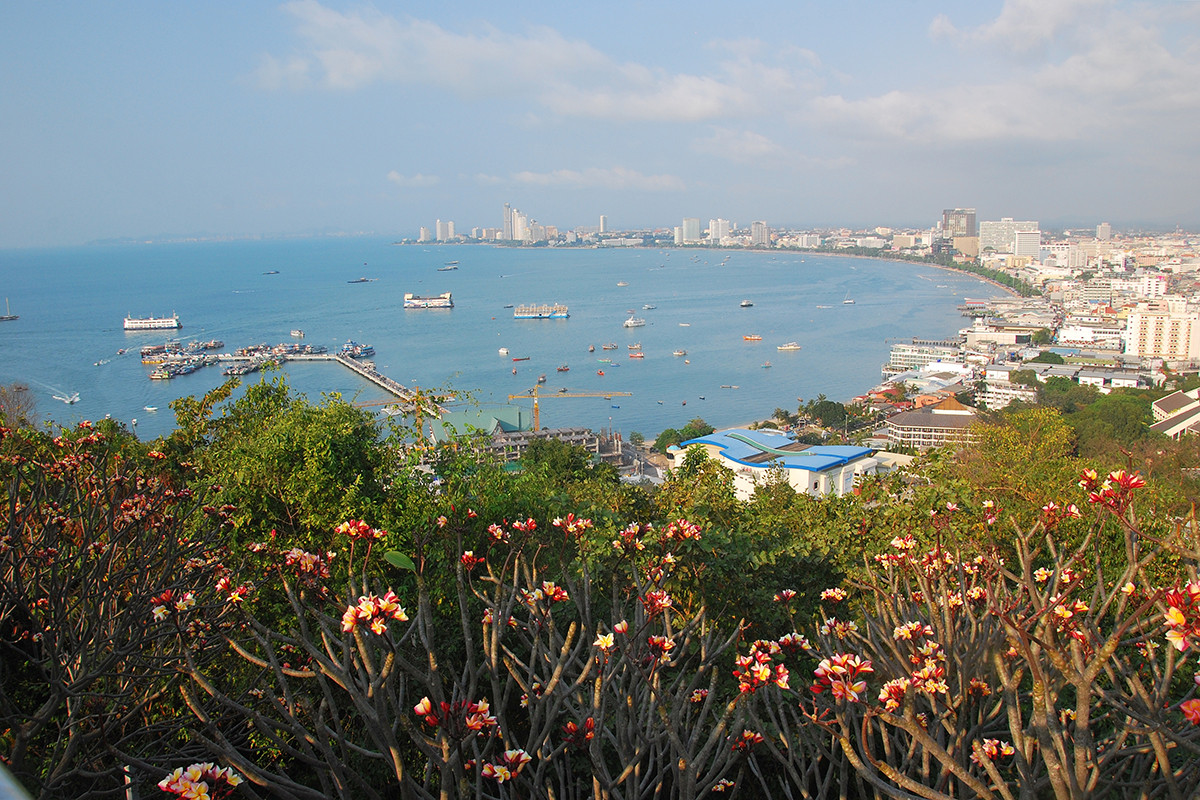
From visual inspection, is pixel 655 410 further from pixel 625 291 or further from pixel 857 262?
pixel 857 262

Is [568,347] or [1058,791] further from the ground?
[1058,791]

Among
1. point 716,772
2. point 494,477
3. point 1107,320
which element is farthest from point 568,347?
point 716,772

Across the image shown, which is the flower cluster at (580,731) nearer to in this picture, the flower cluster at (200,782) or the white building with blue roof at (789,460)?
the flower cluster at (200,782)

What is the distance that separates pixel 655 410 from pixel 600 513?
10881mm

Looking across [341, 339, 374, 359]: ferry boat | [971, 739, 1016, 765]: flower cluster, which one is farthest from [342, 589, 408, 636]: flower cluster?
[341, 339, 374, 359]: ferry boat

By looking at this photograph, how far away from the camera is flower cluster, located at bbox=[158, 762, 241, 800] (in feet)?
2.55

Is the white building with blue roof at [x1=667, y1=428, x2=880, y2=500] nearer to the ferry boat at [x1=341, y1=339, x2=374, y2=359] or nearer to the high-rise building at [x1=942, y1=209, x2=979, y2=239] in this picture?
the ferry boat at [x1=341, y1=339, x2=374, y2=359]

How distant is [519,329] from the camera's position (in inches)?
823

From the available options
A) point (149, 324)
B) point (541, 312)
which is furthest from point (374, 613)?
point (541, 312)

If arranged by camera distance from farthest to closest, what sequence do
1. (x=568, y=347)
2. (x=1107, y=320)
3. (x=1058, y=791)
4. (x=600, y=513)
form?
(x=1107, y=320) < (x=568, y=347) < (x=600, y=513) < (x=1058, y=791)

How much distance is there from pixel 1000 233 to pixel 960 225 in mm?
3411

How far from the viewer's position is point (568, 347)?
1823 cm

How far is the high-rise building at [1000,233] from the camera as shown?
4794cm

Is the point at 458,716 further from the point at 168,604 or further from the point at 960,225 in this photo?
the point at 960,225
